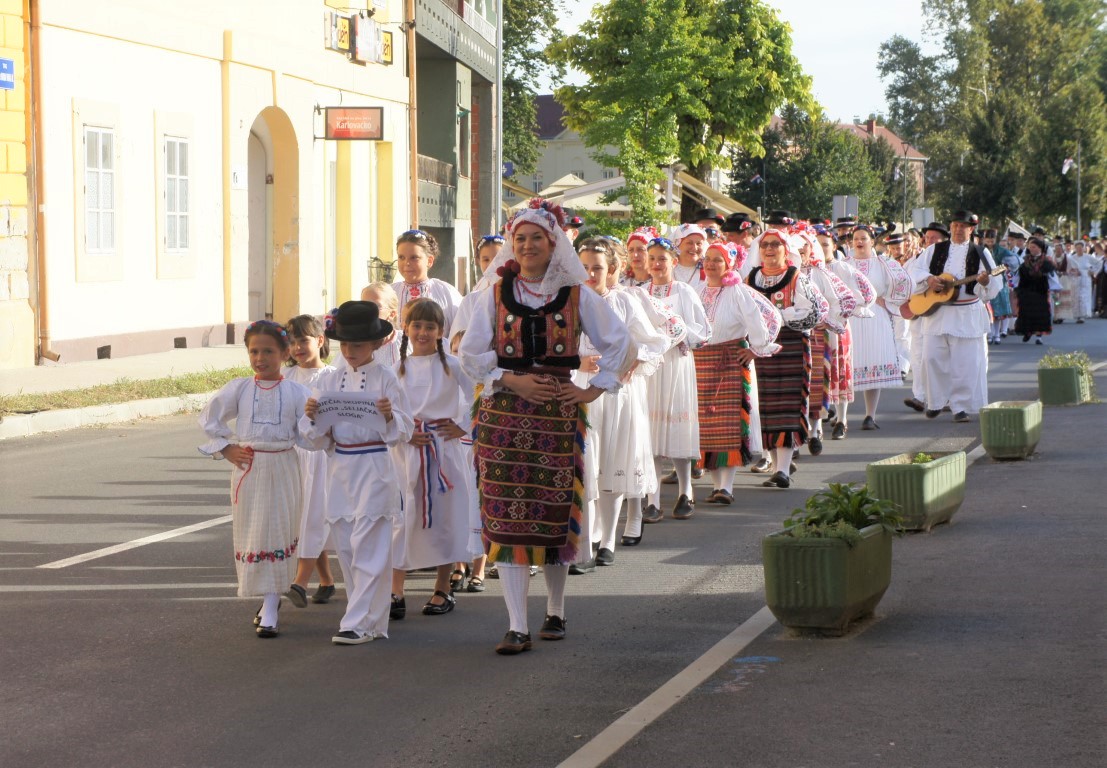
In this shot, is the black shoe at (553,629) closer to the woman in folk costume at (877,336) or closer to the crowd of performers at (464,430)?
the crowd of performers at (464,430)

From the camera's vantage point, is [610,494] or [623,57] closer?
[610,494]

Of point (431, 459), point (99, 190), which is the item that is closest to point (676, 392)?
point (431, 459)

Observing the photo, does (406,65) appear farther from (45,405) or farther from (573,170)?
(573,170)

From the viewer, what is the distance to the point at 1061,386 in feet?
58.7

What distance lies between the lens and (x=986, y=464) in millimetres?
13281

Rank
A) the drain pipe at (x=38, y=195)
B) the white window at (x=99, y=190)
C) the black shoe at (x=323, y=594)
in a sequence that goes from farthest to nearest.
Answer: the white window at (x=99, y=190) → the drain pipe at (x=38, y=195) → the black shoe at (x=323, y=594)

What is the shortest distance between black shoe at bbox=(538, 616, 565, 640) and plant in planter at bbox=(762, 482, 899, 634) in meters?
0.92

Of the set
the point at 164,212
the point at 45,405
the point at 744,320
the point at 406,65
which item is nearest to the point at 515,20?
the point at 406,65

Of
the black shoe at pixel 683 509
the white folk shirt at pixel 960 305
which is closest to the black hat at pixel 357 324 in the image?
the black shoe at pixel 683 509

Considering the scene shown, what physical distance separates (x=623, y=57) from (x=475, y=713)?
178 feet

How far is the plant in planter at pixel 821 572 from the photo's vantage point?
7078mm

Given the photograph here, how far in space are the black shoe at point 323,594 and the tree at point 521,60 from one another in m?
51.5

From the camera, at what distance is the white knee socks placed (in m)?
7.16

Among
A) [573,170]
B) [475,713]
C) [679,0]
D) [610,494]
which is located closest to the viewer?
[475,713]
